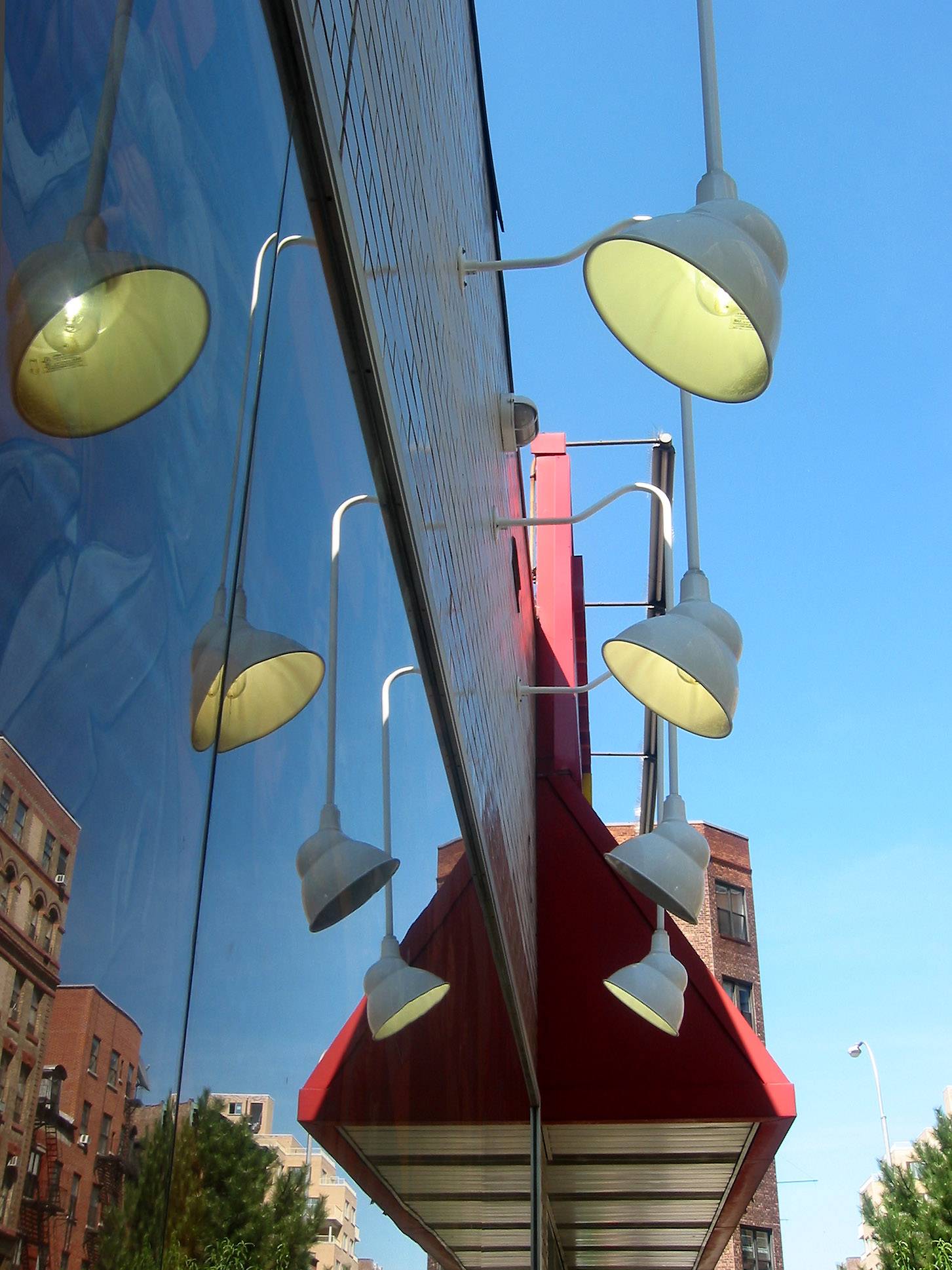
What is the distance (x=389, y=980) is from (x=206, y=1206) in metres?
1.17

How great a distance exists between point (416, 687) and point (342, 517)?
3.26 ft

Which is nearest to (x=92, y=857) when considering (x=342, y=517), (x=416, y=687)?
(x=342, y=517)

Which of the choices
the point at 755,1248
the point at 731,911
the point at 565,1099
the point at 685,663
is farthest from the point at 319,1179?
the point at 731,911

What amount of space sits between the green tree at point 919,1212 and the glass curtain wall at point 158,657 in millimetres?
27780

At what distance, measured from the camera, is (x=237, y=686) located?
1398 mm

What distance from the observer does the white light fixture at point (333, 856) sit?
5.71 feet

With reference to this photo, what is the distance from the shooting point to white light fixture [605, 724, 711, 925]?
217 inches

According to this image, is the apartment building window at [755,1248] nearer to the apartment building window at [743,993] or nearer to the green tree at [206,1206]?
the apartment building window at [743,993]

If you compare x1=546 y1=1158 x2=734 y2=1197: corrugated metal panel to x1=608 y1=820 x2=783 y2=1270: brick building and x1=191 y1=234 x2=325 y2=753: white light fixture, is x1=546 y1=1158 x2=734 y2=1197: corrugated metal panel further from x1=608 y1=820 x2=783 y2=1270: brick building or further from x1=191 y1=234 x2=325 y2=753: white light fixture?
x1=608 y1=820 x2=783 y2=1270: brick building

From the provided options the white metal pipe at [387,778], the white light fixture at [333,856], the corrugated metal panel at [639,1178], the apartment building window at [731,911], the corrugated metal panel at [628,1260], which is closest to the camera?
the white light fixture at [333,856]

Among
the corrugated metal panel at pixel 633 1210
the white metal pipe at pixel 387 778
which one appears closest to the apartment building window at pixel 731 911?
A: the corrugated metal panel at pixel 633 1210

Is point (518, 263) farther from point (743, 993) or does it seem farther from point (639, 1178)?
point (743, 993)

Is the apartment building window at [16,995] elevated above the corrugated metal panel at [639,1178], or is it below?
below

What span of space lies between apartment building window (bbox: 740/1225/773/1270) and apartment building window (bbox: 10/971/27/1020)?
3453 centimetres
